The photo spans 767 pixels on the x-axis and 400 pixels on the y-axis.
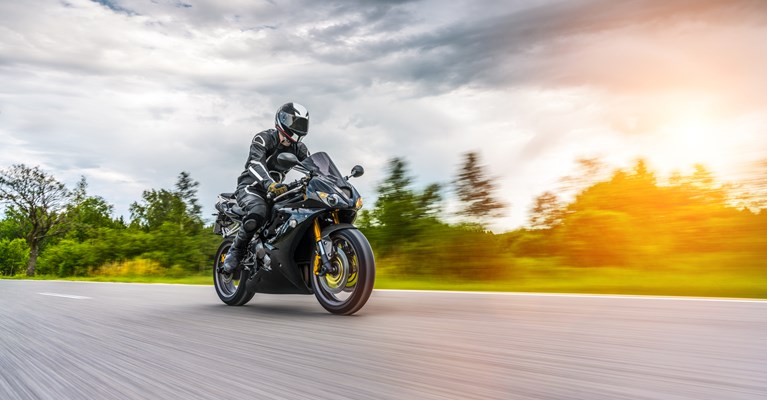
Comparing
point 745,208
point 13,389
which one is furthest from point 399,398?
point 745,208

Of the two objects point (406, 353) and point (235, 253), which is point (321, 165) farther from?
point (406, 353)

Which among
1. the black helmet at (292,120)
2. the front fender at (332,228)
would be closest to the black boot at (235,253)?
the black helmet at (292,120)

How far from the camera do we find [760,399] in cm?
209

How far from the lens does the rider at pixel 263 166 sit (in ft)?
19.5

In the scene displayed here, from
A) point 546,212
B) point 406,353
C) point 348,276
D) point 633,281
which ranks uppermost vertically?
point 546,212

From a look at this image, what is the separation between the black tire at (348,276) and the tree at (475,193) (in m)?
6.96

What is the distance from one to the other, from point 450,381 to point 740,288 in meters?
6.61

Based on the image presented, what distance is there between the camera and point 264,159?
6066 mm

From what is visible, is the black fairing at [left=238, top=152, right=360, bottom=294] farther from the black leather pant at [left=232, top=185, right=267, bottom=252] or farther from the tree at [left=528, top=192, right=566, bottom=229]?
the tree at [left=528, top=192, right=566, bottom=229]

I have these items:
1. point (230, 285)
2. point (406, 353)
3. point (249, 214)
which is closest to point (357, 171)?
point (249, 214)

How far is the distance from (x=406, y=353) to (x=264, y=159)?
3.40 metres

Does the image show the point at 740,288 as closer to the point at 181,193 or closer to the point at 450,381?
the point at 450,381

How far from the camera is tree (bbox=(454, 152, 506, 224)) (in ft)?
39.0

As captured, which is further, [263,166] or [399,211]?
[399,211]
